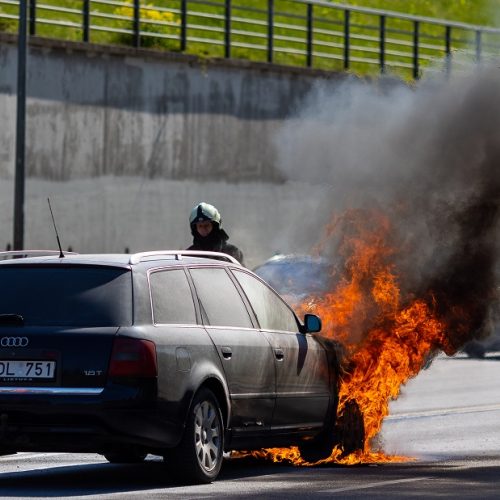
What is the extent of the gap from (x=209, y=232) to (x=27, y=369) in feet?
15.1

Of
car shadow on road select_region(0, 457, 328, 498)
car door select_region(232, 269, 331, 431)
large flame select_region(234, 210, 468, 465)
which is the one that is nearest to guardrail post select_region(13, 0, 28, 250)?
large flame select_region(234, 210, 468, 465)

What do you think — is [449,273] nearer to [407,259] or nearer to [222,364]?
[407,259]

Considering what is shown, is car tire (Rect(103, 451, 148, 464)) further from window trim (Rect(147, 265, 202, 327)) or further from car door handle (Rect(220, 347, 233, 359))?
window trim (Rect(147, 265, 202, 327))

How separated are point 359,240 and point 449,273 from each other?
0.84 metres

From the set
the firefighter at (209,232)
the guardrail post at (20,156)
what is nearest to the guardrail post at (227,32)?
the guardrail post at (20,156)

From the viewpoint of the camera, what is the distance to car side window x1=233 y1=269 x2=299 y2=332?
40.7ft

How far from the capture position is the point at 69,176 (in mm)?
36219

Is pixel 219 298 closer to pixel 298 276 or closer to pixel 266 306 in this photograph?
pixel 266 306

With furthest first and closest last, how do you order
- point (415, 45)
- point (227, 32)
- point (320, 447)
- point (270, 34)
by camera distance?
1. point (415, 45)
2. point (270, 34)
3. point (227, 32)
4. point (320, 447)

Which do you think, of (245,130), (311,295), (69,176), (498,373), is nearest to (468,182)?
(311,295)

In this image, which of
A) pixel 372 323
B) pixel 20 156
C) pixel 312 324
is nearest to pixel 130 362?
pixel 312 324

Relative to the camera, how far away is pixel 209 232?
50.3ft

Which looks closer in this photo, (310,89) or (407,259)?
(407,259)

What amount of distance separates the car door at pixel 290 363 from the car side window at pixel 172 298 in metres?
0.80
